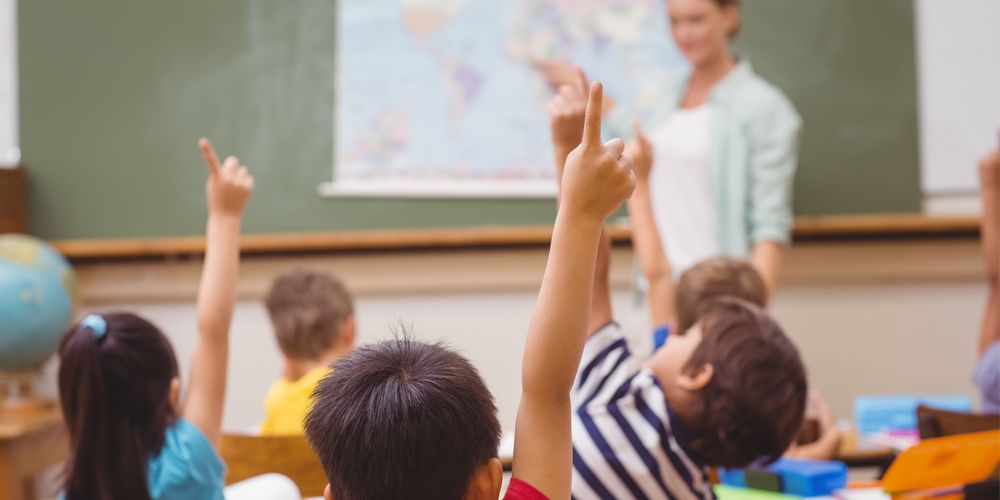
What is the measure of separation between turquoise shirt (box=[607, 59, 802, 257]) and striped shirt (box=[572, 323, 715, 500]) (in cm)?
177

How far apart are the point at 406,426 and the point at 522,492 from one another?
0.13 m

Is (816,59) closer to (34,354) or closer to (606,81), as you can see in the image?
(606,81)

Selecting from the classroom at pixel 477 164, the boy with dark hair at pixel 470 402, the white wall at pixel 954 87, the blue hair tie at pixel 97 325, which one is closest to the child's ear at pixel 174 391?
the blue hair tie at pixel 97 325

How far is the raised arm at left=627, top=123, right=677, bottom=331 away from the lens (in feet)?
6.14

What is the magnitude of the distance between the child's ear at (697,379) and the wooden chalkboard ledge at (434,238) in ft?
6.62

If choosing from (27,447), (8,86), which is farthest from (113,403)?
(8,86)

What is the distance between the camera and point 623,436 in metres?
1.28

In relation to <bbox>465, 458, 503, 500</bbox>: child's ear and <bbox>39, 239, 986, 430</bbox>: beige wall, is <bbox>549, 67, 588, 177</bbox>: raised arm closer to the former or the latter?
<bbox>465, 458, 503, 500</bbox>: child's ear

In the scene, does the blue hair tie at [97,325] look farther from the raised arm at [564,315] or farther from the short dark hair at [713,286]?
the short dark hair at [713,286]

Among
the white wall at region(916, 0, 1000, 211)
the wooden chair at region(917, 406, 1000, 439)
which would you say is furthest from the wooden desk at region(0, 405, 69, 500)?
the white wall at region(916, 0, 1000, 211)

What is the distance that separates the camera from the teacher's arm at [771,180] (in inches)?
117

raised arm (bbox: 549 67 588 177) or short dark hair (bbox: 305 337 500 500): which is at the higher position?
raised arm (bbox: 549 67 588 177)

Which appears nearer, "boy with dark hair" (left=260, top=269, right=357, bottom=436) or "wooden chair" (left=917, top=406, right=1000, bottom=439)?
"wooden chair" (left=917, top=406, right=1000, bottom=439)

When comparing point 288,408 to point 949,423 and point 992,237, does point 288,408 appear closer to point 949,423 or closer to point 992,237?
point 949,423
